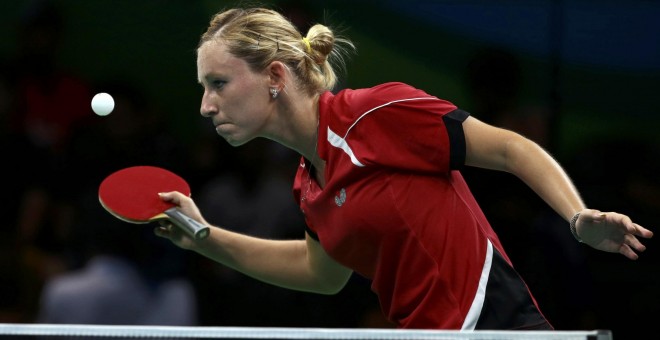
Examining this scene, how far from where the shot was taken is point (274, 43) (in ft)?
10.6

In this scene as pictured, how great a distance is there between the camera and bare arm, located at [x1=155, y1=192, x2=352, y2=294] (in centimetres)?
344

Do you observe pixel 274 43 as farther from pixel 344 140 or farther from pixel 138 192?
pixel 138 192

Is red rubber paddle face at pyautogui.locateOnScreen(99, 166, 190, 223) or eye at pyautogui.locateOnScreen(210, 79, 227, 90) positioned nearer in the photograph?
eye at pyautogui.locateOnScreen(210, 79, 227, 90)

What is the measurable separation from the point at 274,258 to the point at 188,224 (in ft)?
0.98

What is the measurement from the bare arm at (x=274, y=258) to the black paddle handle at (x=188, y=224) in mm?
63

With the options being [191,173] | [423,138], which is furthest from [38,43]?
[423,138]

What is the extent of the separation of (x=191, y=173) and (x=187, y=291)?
20.6 inches

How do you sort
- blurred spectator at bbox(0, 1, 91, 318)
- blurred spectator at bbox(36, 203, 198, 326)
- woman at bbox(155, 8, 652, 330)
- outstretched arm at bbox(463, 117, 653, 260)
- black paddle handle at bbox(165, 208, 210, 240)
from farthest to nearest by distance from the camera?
blurred spectator at bbox(0, 1, 91, 318) < blurred spectator at bbox(36, 203, 198, 326) < black paddle handle at bbox(165, 208, 210, 240) < woman at bbox(155, 8, 652, 330) < outstretched arm at bbox(463, 117, 653, 260)

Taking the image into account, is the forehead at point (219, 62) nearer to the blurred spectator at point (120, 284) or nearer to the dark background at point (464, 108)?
the dark background at point (464, 108)

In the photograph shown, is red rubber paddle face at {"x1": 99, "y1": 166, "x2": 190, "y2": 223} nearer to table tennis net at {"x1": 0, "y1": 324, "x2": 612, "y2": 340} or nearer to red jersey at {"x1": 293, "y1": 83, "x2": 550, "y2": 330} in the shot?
red jersey at {"x1": 293, "y1": 83, "x2": 550, "y2": 330}

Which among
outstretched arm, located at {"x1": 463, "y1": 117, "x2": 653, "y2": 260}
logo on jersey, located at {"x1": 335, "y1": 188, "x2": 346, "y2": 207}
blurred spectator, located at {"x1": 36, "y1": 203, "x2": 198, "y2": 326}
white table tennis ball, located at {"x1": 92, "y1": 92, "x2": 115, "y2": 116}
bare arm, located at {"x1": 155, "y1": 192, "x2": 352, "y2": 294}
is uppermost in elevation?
outstretched arm, located at {"x1": 463, "y1": 117, "x2": 653, "y2": 260}

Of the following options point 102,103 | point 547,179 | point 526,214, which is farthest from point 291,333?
point 526,214

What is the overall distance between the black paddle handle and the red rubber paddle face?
0.10 ft

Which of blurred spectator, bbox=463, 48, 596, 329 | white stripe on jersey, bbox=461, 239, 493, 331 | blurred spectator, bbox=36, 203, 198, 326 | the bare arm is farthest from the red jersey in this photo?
blurred spectator, bbox=36, 203, 198, 326
